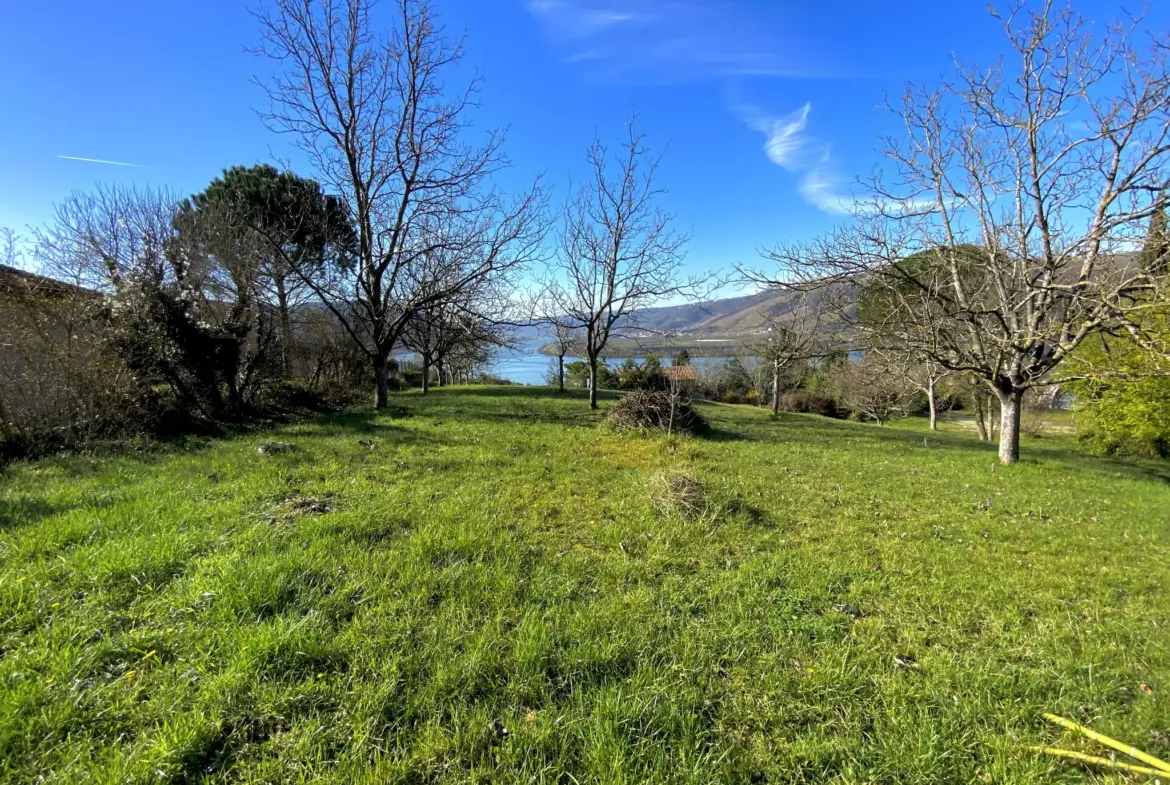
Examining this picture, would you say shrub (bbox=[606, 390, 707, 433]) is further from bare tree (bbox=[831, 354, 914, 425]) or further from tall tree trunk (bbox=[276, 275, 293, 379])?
bare tree (bbox=[831, 354, 914, 425])

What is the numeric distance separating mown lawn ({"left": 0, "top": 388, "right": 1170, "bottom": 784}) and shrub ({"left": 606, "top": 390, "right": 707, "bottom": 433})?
16.1 feet

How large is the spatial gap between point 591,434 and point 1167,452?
2157 cm

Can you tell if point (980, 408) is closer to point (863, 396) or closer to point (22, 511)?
point (863, 396)

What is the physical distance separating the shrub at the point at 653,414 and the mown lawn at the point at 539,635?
4904mm

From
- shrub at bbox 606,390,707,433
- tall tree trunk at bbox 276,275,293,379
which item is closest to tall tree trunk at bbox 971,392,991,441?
shrub at bbox 606,390,707,433

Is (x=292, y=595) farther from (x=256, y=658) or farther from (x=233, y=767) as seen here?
(x=233, y=767)

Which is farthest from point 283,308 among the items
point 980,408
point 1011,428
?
point 980,408

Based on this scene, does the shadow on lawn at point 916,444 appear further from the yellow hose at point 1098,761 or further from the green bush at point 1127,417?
the yellow hose at point 1098,761

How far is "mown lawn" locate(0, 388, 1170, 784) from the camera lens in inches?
75.3

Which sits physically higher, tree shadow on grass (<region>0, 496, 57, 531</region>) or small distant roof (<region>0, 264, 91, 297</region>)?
small distant roof (<region>0, 264, 91, 297</region>)

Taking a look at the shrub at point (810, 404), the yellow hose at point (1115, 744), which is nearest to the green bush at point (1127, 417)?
the yellow hose at point (1115, 744)

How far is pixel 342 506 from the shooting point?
4.71 meters

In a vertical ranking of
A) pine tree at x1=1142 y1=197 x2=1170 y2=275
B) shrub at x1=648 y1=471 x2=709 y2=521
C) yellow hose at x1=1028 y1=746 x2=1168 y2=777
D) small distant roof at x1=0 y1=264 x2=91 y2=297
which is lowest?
yellow hose at x1=1028 y1=746 x2=1168 y2=777

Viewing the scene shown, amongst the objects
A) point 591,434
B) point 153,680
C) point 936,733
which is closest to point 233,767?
point 153,680
